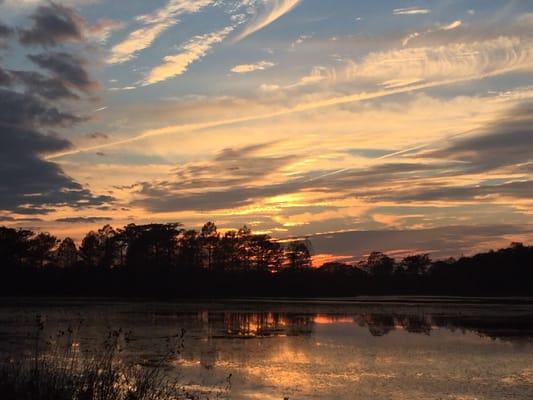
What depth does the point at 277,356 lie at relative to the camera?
19547 millimetres

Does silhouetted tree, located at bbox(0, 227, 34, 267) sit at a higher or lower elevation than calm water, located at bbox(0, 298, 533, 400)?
higher

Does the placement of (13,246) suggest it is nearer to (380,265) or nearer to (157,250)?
(157,250)

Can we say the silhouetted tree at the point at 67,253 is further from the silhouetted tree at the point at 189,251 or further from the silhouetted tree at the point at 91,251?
the silhouetted tree at the point at 189,251

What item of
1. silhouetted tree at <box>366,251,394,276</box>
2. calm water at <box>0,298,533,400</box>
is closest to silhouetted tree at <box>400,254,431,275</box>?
silhouetted tree at <box>366,251,394,276</box>

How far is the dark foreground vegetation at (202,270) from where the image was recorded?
88.3 meters

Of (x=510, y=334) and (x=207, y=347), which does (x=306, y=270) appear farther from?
(x=207, y=347)

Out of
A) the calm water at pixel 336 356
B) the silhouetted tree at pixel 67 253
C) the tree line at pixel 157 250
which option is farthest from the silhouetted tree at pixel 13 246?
the calm water at pixel 336 356

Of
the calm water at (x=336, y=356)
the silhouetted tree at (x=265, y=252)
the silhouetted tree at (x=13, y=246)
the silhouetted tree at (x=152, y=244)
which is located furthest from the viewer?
the silhouetted tree at (x=265, y=252)

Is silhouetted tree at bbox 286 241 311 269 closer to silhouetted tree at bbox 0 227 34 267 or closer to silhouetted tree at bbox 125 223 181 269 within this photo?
silhouetted tree at bbox 125 223 181 269

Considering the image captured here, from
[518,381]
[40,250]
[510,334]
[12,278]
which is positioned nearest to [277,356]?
[518,381]

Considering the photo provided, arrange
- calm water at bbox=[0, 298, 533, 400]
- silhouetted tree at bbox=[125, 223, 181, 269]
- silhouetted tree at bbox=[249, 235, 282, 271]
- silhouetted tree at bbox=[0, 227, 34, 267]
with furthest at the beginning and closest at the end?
silhouetted tree at bbox=[249, 235, 282, 271], silhouetted tree at bbox=[125, 223, 181, 269], silhouetted tree at bbox=[0, 227, 34, 267], calm water at bbox=[0, 298, 533, 400]

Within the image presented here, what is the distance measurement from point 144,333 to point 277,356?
23.2ft

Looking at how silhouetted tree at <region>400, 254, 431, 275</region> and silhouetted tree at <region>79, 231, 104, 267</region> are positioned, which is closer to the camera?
silhouetted tree at <region>79, 231, 104, 267</region>

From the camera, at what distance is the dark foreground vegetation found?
8831 centimetres
